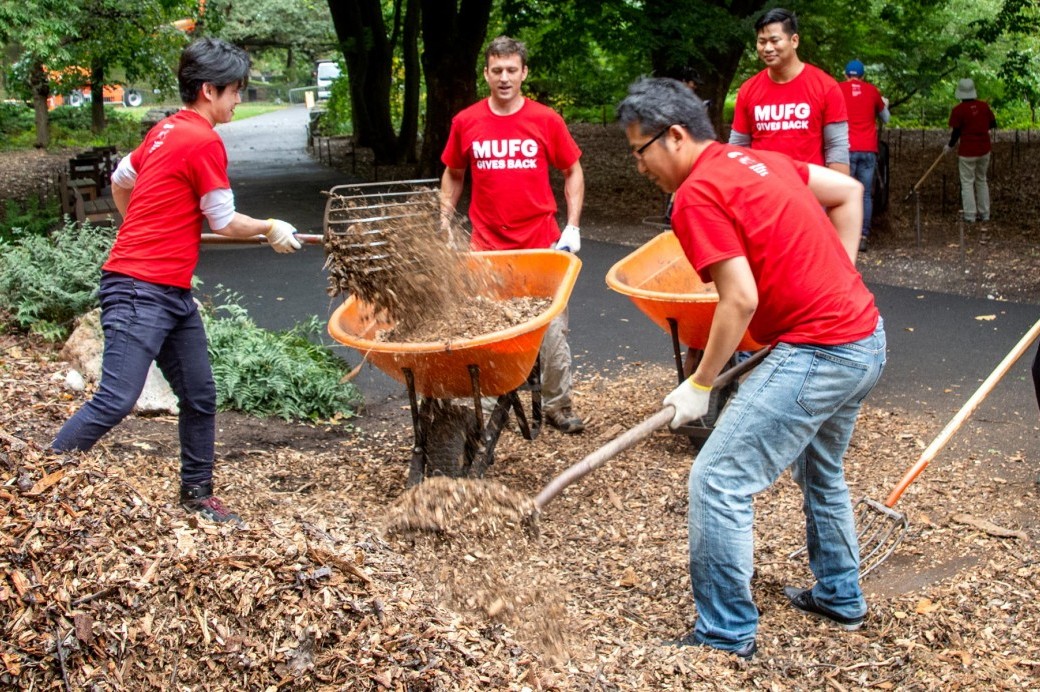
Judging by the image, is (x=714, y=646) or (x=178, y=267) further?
(x=178, y=267)

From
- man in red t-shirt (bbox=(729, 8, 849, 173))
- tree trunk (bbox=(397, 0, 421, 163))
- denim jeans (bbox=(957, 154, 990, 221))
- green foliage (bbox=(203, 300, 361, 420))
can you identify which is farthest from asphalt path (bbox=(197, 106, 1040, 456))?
tree trunk (bbox=(397, 0, 421, 163))

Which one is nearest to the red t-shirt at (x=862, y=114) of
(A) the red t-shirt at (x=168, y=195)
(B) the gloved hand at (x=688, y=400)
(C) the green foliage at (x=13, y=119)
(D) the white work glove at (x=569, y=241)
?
(D) the white work glove at (x=569, y=241)

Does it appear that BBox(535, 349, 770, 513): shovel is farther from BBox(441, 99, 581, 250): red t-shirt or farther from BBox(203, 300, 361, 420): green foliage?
BBox(203, 300, 361, 420): green foliage

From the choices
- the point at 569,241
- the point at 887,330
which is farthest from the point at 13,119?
the point at 569,241

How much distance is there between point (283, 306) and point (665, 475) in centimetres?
436

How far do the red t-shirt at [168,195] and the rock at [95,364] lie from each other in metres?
1.84

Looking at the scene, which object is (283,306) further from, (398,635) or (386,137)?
(386,137)

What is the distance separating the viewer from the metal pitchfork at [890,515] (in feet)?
13.4

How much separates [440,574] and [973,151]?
10151 mm

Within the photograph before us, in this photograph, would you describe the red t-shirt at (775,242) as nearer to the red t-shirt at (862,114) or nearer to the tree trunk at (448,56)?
the red t-shirt at (862,114)

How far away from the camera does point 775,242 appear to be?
10.4ft

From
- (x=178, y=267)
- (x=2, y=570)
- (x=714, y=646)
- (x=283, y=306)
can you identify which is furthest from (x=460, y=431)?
(x=283, y=306)

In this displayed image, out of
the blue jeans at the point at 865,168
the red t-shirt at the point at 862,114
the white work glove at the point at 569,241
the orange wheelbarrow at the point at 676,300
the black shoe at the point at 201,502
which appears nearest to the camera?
the black shoe at the point at 201,502

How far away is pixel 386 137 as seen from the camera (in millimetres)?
19609
